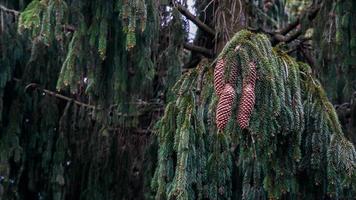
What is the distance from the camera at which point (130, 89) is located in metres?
4.55

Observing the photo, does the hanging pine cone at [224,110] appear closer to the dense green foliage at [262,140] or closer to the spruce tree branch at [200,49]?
the dense green foliage at [262,140]

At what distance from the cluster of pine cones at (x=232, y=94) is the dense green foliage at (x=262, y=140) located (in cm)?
3

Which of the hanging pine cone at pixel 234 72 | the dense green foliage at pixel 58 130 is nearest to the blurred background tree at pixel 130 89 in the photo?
the dense green foliage at pixel 58 130

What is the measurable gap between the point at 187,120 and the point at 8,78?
7.60ft

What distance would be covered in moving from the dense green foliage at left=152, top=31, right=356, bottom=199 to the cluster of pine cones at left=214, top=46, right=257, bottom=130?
0.09ft

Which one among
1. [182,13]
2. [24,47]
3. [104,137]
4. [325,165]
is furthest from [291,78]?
[24,47]

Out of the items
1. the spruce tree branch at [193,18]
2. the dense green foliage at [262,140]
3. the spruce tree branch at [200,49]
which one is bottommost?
the dense green foliage at [262,140]

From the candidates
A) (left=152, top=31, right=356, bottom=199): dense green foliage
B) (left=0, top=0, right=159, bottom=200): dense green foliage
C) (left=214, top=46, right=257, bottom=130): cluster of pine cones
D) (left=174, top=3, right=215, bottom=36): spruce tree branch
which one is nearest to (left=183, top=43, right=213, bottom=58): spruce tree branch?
(left=174, top=3, right=215, bottom=36): spruce tree branch

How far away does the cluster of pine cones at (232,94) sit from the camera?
2584mm

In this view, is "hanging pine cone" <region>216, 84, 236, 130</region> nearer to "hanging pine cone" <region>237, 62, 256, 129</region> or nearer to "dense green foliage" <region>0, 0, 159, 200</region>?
"hanging pine cone" <region>237, 62, 256, 129</region>

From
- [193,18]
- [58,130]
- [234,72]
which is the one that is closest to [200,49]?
[193,18]

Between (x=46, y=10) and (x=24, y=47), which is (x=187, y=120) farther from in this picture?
(x=24, y=47)

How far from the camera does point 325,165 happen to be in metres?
3.53

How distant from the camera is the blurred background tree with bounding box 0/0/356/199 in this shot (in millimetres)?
3777
